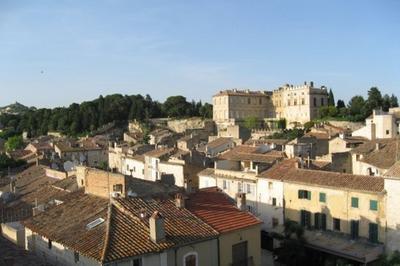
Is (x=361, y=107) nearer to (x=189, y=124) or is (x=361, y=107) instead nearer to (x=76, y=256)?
(x=189, y=124)

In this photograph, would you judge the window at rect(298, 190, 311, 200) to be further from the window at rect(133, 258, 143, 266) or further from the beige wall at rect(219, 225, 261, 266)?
the window at rect(133, 258, 143, 266)

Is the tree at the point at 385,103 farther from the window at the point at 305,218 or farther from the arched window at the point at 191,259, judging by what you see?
the arched window at the point at 191,259

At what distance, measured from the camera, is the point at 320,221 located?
1164 inches

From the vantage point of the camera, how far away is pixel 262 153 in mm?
42094

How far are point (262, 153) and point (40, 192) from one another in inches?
779

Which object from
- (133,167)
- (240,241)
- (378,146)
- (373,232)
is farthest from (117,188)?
(133,167)

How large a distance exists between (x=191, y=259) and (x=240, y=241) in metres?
2.67

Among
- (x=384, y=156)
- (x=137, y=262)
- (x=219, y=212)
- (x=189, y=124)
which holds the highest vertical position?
(x=189, y=124)

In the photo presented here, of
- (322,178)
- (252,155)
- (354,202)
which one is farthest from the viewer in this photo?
(252,155)

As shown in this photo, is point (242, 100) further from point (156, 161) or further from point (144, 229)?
point (144, 229)

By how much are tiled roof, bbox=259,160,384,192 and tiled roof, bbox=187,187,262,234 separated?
10.0 m

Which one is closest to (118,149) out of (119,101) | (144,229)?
(144,229)

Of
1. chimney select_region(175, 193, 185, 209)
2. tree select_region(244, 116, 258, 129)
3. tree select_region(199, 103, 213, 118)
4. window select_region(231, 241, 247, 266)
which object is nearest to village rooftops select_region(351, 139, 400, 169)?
window select_region(231, 241, 247, 266)

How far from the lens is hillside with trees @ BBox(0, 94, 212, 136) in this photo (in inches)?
4385
